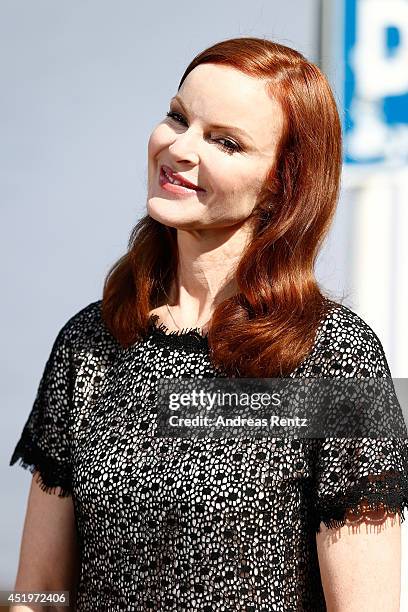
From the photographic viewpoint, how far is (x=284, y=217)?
1.51 meters

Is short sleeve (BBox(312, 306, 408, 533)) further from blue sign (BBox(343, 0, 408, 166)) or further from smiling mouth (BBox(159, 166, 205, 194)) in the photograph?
blue sign (BBox(343, 0, 408, 166))

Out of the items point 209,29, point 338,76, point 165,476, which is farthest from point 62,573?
point 209,29

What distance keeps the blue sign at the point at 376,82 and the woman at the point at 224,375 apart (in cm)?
84

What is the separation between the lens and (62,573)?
1598mm

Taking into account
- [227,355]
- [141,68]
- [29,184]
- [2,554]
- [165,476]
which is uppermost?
[141,68]

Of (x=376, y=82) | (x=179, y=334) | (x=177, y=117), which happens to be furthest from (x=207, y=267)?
(x=376, y=82)

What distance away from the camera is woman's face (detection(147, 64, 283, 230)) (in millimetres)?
1464

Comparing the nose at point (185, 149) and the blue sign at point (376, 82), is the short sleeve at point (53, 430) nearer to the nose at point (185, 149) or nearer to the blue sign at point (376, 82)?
the nose at point (185, 149)

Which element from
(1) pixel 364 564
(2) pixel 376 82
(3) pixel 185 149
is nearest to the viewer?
(1) pixel 364 564

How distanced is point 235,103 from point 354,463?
1.68ft

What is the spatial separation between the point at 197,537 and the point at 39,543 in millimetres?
307

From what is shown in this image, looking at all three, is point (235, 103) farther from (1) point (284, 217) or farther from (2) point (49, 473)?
(2) point (49, 473)

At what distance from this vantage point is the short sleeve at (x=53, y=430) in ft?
5.23

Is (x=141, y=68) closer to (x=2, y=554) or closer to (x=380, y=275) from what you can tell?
(x=380, y=275)
